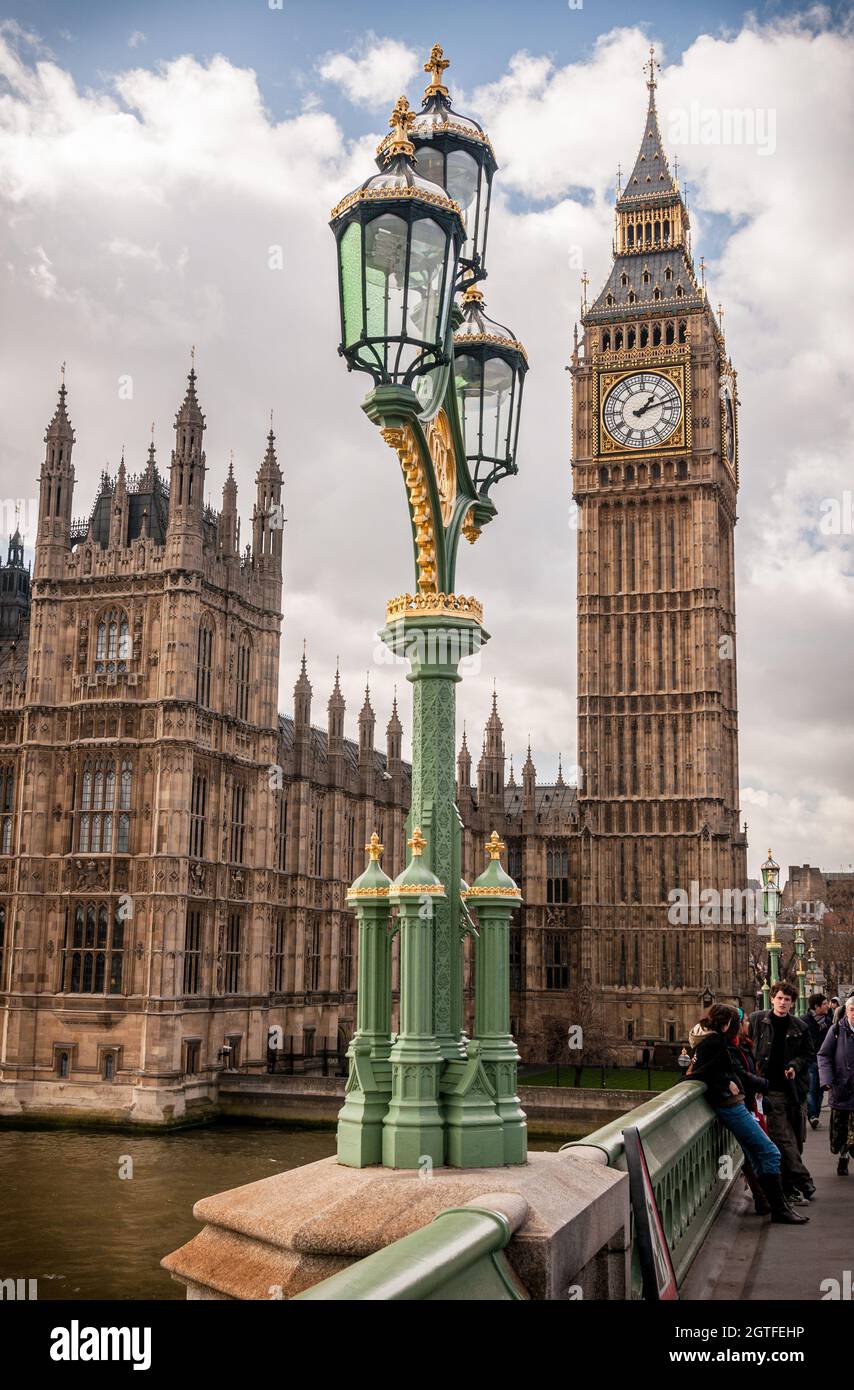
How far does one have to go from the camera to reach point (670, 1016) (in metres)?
65.6

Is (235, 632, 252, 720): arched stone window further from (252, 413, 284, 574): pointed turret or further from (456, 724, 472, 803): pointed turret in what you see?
(456, 724, 472, 803): pointed turret

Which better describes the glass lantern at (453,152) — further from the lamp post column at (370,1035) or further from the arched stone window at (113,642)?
the arched stone window at (113,642)

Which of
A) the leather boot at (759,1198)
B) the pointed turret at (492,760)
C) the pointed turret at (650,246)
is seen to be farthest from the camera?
the pointed turret at (650,246)

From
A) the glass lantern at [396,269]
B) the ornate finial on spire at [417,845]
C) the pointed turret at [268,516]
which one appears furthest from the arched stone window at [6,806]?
the ornate finial on spire at [417,845]

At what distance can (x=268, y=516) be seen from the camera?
4988 cm

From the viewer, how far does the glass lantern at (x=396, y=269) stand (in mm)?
6789

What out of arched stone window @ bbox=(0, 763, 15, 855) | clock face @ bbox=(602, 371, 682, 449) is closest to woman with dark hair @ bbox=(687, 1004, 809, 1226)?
arched stone window @ bbox=(0, 763, 15, 855)

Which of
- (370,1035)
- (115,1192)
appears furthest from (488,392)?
(115,1192)

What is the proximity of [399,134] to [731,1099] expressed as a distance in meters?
7.00

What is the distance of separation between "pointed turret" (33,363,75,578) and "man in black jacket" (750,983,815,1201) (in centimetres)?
3748

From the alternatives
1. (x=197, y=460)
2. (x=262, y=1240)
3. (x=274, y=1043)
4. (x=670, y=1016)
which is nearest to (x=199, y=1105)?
(x=274, y=1043)

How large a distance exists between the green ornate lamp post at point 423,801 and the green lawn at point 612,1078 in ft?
144

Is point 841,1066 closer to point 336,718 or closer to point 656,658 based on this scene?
point 336,718
